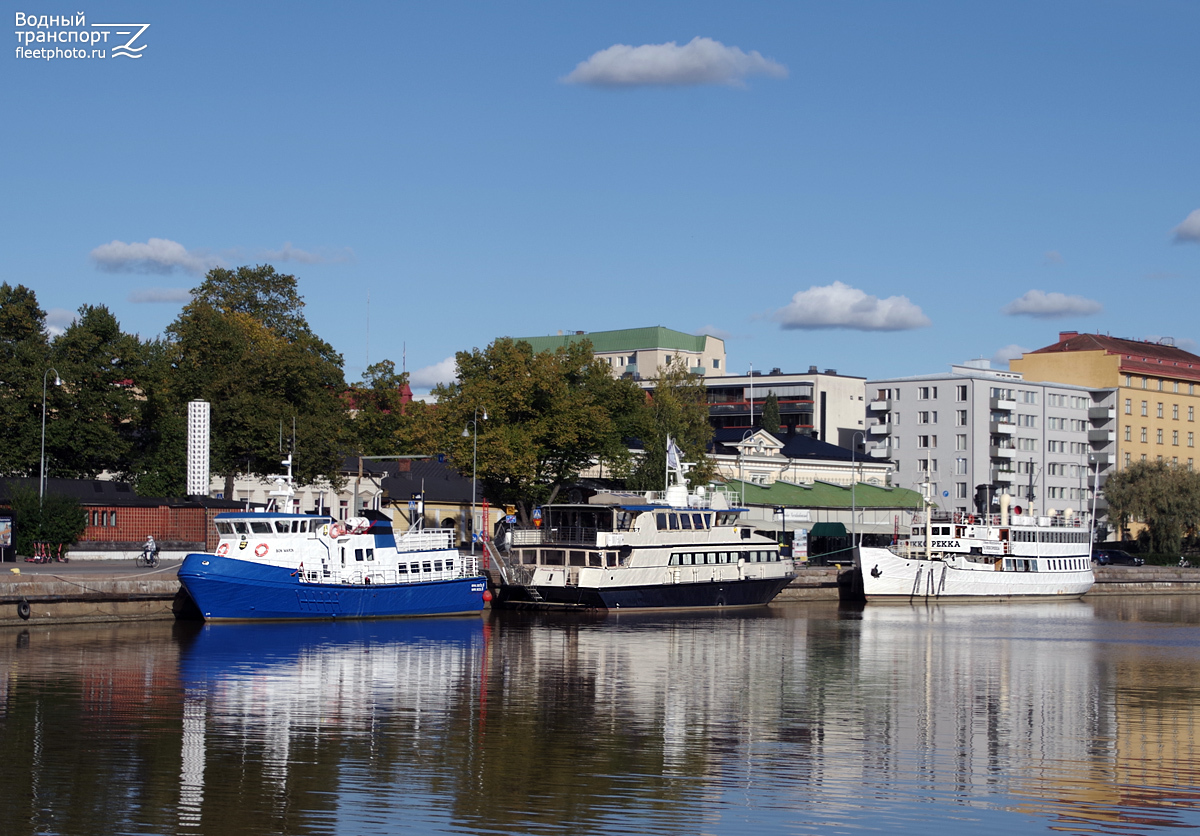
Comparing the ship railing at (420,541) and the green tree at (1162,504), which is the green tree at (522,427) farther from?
the green tree at (1162,504)

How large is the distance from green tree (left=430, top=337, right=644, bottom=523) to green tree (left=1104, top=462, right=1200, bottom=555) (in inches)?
2093

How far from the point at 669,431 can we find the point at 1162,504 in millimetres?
47370

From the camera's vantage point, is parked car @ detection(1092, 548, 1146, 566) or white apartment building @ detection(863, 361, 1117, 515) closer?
parked car @ detection(1092, 548, 1146, 566)

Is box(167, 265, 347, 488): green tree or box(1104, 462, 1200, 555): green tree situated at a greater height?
box(167, 265, 347, 488): green tree

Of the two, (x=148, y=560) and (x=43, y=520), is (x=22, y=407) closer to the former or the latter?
(x=43, y=520)

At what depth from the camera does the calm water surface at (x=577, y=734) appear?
23797 millimetres

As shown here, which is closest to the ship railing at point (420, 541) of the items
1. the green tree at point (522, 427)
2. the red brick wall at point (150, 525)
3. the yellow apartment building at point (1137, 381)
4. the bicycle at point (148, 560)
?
the bicycle at point (148, 560)

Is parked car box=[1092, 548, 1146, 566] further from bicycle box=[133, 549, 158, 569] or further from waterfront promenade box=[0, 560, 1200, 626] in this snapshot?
waterfront promenade box=[0, 560, 1200, 626]

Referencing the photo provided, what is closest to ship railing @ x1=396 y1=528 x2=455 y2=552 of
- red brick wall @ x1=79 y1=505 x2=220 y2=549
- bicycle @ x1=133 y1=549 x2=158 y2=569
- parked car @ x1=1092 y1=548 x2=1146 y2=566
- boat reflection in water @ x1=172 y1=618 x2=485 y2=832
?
boat reflection in water @ x1=172 y1=618 x2=485 y2=832

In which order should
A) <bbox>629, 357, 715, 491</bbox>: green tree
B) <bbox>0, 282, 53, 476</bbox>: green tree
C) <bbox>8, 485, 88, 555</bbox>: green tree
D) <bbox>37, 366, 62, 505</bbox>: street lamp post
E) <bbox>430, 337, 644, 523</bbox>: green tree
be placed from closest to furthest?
1. <bbox>8, 485, 88, 555</bbox>: green tree
2. <bbox>37, 366, 62, 505</bbox>: street lamp post
3. <bbox>0, 282, 53, 476</bbox>: green tree
4. <bbox>430, 337, 644, 523</bbox>: green tree
5. <bbox>629, 357, 715, 491</bbox>: green tree

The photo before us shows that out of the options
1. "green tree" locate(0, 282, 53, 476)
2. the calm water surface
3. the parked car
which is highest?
"green tree" locate(0, 282, 53, 476)

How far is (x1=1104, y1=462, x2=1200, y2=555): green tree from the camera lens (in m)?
117

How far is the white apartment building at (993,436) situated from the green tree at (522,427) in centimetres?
5441

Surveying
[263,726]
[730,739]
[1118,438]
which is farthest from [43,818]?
[1118,438]
